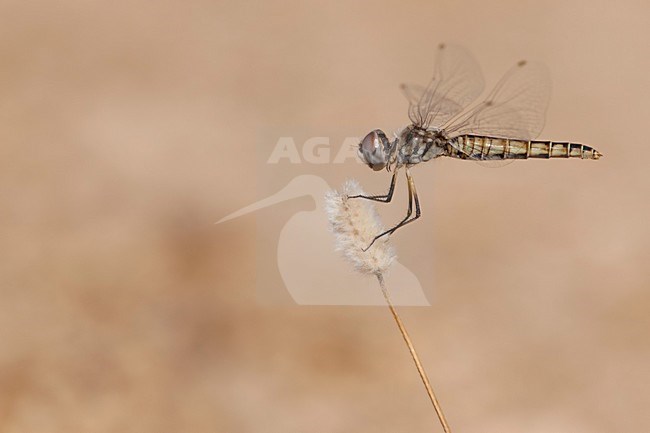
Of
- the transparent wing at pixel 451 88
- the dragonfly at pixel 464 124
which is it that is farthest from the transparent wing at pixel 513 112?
the transparent wing at pixel 451 88

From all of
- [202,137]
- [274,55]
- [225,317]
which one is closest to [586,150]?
[225,317]

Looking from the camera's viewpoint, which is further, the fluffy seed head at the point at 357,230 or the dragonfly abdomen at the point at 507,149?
the dragonfly abdomen at the point at 507,149

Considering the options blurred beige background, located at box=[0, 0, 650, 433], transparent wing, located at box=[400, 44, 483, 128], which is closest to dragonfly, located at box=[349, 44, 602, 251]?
transparent wing, located at box=[400, 44, 483, 128]

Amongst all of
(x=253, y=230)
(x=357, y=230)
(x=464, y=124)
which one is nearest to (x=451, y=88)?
(x=464, y=124)

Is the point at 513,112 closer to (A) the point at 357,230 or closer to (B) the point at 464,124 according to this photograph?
(B) the point at 464,124

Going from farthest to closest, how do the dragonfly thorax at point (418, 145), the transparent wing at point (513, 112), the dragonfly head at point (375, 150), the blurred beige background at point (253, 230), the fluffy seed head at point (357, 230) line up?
the blurred beige background at point (253, 230), the transparent wing at point (513, 112), the dragonfly thorax at point (418, 145), the dragonfly head at point (375, 150), the fluffy seed head at point (357, 230)

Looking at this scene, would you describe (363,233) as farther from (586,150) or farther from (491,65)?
(491,65)

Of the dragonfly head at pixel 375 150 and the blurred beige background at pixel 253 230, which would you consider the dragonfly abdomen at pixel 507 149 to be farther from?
the blurred beige background at pixel 253 230
